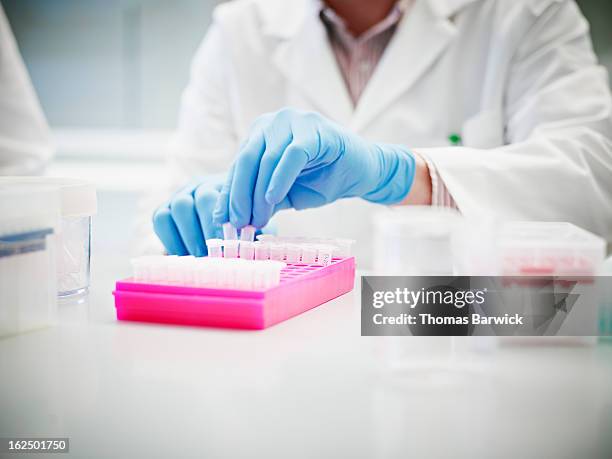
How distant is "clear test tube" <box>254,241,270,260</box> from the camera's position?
Result: 933mm

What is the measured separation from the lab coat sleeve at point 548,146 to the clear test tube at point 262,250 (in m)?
0.46

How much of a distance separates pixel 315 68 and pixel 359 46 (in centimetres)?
15

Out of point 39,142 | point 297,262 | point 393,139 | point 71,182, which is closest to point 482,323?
point 297,262

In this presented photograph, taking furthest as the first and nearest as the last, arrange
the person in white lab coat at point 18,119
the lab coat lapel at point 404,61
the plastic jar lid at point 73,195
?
the person in white lab coat at point 18,119 → the lab coat lapel at point 404,61 → the plastic jar lid at point 73,195

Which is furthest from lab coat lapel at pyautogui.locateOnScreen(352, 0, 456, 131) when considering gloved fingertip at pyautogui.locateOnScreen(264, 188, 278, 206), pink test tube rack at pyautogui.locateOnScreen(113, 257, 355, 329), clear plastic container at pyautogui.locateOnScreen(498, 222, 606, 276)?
clear plastic container at pyautogui.locateOnScreen(498, 222, 606, 276)

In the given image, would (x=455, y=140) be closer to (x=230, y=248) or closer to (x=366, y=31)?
(x=366, y=31)

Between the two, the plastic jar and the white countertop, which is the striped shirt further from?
the white countertop

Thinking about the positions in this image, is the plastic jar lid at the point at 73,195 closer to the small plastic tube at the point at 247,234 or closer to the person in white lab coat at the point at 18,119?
the small plastic tube at the point at 247,234

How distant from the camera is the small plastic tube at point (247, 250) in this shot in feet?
3.05

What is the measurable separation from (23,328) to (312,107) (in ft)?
3.72

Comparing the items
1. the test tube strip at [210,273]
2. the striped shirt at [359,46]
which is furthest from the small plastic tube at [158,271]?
the striped shirt at [359,46]

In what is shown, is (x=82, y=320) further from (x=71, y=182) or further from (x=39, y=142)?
(x=39, y=142)

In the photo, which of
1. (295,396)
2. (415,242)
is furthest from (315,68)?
(295,396)

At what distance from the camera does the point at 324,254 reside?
0.93 metres
